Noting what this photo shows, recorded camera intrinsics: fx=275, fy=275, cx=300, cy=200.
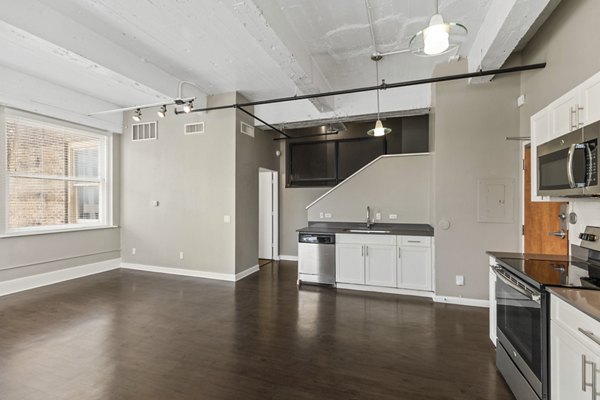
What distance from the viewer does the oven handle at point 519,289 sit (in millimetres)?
1728

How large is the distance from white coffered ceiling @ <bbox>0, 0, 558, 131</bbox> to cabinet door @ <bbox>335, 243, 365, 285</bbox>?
258 cm

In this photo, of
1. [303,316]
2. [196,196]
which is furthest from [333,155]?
[303,316]

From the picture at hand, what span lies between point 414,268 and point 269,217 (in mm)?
3756

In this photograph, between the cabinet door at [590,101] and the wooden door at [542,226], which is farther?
the wooden door at [542,226]

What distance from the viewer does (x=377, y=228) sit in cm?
500

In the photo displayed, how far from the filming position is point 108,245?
5.98m

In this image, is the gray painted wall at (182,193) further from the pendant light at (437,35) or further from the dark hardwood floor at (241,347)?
the pendant light at (437,35)

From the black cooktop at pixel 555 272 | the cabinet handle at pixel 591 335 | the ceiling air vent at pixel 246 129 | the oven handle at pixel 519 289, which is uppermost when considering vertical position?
the ceiling air vent at pixel 246 129

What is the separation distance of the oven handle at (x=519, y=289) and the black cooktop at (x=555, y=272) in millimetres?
62

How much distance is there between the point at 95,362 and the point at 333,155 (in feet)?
18.2

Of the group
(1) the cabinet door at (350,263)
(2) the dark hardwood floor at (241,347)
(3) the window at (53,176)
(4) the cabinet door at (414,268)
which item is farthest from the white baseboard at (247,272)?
(3) the window at (53,176)

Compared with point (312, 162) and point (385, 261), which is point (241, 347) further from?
point (312, 162)

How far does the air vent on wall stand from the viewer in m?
5.89

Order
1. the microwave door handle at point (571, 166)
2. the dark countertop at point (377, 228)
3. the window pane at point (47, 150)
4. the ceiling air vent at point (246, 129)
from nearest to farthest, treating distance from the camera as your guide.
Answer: the microwave door handle at point (571, 166) < the dark countertop at point (377, 228) < the window pane at point (47, 150) < the ceiling air vent at point (246, 129)
